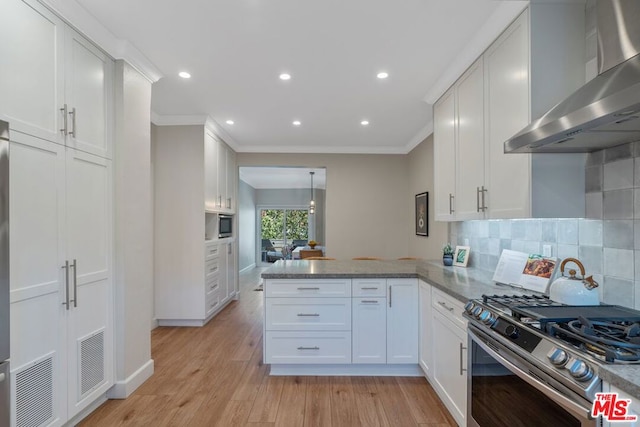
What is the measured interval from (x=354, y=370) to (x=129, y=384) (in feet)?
6.08

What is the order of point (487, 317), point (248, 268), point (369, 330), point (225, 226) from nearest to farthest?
1. point (487, 317)
2. point (369, 330)
3. point (225, 226)
4. point (248, 268)

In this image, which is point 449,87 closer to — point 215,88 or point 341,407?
point 215,88

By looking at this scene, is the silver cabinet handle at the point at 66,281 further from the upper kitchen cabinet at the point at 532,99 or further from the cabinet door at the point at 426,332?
the upper kitchen cabinet at the point at 532,99

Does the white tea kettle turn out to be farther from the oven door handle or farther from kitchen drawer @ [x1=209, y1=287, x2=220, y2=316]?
kitchen drawer @ [x1=209, y1=287, x2=220, y2=316]

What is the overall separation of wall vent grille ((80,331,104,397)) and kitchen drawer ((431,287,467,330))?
96.7 inches

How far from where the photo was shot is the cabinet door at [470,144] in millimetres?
2324

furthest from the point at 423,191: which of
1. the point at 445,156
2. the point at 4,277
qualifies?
the point at 4,277

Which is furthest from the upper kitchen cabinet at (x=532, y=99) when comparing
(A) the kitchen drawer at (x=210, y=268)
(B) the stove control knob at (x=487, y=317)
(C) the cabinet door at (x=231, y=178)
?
(C) the cabinet door at (x=231, y=178)

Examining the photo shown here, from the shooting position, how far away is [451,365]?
2148mm

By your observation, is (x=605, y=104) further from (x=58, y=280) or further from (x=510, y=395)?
(x=58, y=280)

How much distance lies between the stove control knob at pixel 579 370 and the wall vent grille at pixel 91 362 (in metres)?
2.65

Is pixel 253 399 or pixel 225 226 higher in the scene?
pixel 225 226

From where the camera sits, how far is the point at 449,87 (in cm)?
288

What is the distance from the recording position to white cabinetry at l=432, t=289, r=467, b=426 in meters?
1.97
